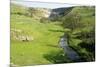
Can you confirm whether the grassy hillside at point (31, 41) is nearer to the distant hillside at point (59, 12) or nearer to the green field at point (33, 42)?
the green field at point (33, 42)

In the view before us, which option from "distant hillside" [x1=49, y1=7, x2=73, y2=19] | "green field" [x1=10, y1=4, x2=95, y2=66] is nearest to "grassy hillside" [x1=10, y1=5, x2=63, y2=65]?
"green field" [x1=10, y1=4, x2=95, y2=66]

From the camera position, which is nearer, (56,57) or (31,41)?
(31,41)

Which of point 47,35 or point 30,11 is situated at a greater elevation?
point 30,11

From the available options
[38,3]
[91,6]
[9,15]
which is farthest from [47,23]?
[91,6]

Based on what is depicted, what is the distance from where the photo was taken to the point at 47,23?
2459 millimetres

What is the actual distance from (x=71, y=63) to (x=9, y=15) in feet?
3.01

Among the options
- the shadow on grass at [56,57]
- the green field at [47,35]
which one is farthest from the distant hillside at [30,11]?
the shadow on grass at [56,57]

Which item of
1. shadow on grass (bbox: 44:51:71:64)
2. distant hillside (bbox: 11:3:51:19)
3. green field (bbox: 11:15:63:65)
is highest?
distant hillside (bbox: 11:3:51:19)

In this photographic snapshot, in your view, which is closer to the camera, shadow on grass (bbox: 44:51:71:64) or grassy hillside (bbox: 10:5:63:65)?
grassy hillside (bbox: 10:5:63:65)

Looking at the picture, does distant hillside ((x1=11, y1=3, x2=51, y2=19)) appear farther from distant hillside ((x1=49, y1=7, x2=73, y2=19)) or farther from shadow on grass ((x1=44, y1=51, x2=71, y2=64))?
shadow on grass ((x1=44, y1=51, x2=71, y2=64))

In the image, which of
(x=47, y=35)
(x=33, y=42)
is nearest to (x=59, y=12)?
(x=47, y=35)

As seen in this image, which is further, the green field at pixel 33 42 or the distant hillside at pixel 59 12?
the distant hillside at pixel 59 12

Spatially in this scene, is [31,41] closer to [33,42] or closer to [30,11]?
[33,42]

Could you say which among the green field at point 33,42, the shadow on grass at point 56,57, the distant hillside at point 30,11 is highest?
the distant hillside at point 30,11
